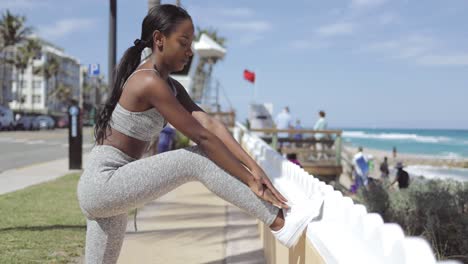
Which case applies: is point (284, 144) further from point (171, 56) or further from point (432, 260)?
point (432, 260)

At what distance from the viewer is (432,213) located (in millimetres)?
6117

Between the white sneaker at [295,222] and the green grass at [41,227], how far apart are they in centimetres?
271

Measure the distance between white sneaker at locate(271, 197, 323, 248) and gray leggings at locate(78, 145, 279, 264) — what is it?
7 cm

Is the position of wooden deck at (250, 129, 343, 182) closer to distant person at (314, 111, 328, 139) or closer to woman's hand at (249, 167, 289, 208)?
distant person at (314, 111, 328, 139)

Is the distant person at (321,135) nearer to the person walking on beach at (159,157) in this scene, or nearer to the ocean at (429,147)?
the ocean at (429,147)

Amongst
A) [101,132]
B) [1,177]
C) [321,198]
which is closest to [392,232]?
[321,198]

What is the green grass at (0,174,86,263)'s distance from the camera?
462 centimetres

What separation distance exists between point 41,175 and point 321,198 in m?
10.3

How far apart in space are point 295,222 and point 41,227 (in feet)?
14.0

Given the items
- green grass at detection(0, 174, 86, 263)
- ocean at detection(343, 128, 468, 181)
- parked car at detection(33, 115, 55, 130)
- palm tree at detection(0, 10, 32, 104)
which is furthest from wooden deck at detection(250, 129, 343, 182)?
palm tree at detection(0, 10, 32, 104)

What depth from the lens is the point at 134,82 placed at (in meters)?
2.42

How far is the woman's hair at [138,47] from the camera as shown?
8.06 ft

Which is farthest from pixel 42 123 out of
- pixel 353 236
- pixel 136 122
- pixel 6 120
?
pixel 353 236

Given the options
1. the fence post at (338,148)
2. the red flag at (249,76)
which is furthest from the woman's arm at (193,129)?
the red flag at (249,76)
